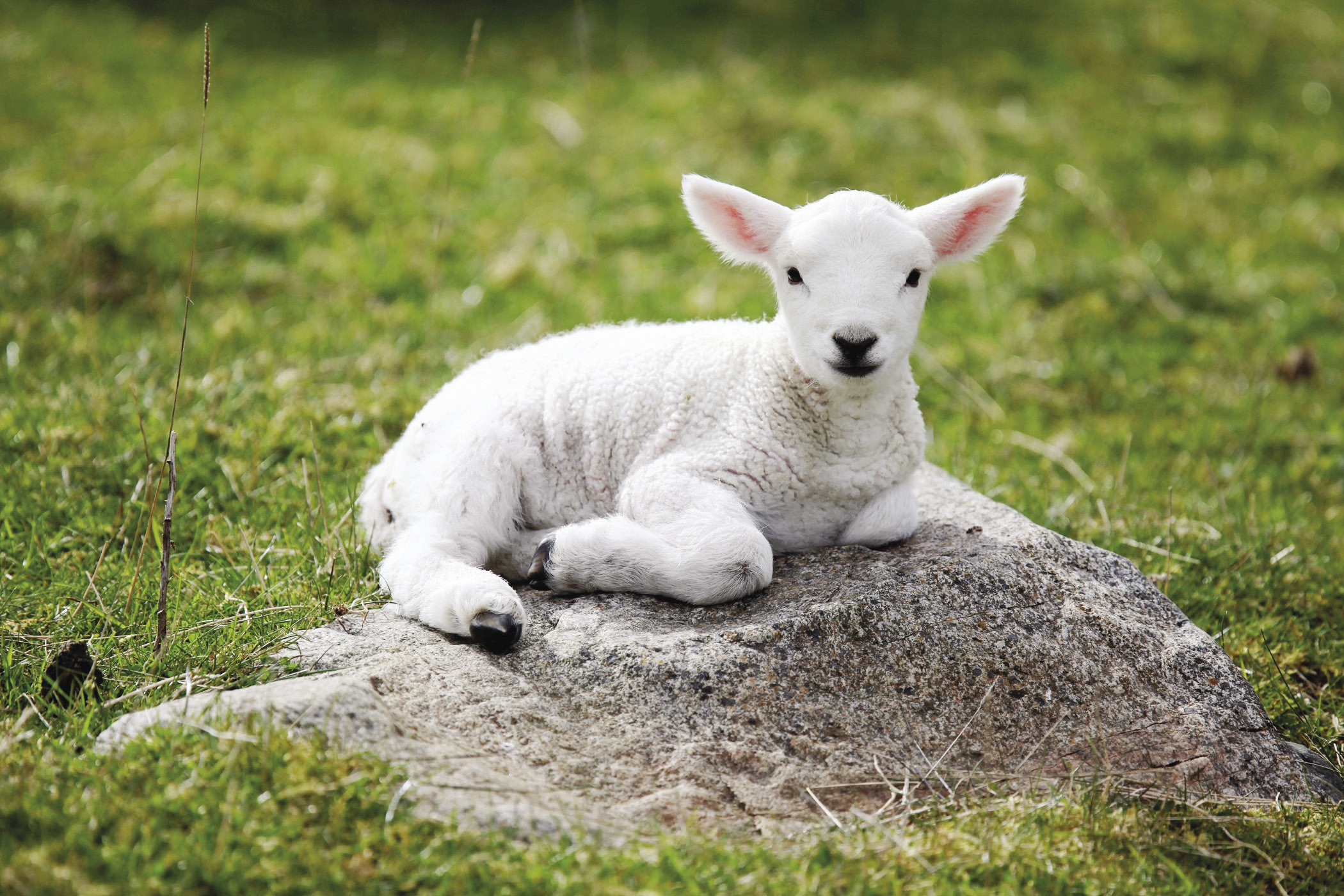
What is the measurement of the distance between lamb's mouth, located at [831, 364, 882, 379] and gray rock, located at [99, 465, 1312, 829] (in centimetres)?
74

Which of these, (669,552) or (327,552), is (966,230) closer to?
(669,552)

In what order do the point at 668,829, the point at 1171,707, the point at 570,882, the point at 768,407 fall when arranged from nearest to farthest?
the point at 570,882 < the point at 668,829 < the point at 1171,707 < the point at 768,407

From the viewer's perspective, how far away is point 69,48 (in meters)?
12.6

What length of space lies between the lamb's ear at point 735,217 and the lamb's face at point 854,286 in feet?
0.52

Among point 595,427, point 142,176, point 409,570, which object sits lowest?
point 409,570

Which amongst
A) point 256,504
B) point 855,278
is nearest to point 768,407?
point 855,278

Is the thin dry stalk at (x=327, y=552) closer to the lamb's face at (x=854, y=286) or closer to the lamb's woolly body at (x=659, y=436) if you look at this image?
the lamb's woolly body at (x=659, y=436)

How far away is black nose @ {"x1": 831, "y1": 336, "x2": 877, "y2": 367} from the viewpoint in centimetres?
420

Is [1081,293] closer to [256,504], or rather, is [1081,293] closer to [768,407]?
[768,407]

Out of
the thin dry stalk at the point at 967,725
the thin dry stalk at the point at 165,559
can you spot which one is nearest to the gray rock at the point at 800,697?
the thin dry stalk at the point at 967,725

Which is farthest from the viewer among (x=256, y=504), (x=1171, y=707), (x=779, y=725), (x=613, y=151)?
(x=613, y=151)

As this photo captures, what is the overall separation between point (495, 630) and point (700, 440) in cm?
122

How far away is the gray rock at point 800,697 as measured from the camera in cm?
349

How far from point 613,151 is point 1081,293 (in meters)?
4.67
